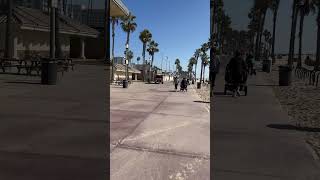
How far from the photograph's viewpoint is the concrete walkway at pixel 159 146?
252 inches

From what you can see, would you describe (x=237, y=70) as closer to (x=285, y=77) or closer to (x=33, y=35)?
(x=285, y=77)

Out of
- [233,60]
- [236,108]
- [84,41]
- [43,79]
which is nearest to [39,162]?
[236,108]

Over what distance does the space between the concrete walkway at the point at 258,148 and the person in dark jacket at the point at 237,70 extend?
309cm

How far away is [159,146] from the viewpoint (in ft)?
26.0

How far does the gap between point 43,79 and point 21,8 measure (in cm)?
2128

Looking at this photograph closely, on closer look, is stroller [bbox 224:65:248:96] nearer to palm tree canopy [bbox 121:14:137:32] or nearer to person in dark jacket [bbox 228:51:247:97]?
person in dark jacket [bbox 228:51:247:97]

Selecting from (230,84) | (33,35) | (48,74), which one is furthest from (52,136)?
(33,35)

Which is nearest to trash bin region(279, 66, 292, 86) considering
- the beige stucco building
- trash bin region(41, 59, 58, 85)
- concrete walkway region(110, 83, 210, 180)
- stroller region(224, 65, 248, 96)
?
stroller region(224, 65, 248, 96)

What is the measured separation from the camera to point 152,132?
9195mm

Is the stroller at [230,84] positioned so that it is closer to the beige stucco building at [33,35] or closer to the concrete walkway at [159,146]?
the concrete walkway at [159,146]

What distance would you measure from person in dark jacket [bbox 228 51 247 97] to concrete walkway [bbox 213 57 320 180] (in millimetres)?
3086

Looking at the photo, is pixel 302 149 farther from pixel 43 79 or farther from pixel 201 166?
pixel 43 79

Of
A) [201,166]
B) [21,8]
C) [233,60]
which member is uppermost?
[21,8]

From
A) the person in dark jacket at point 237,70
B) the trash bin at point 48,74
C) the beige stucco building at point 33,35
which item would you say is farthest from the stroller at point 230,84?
the beige stucco building at point 33,35
